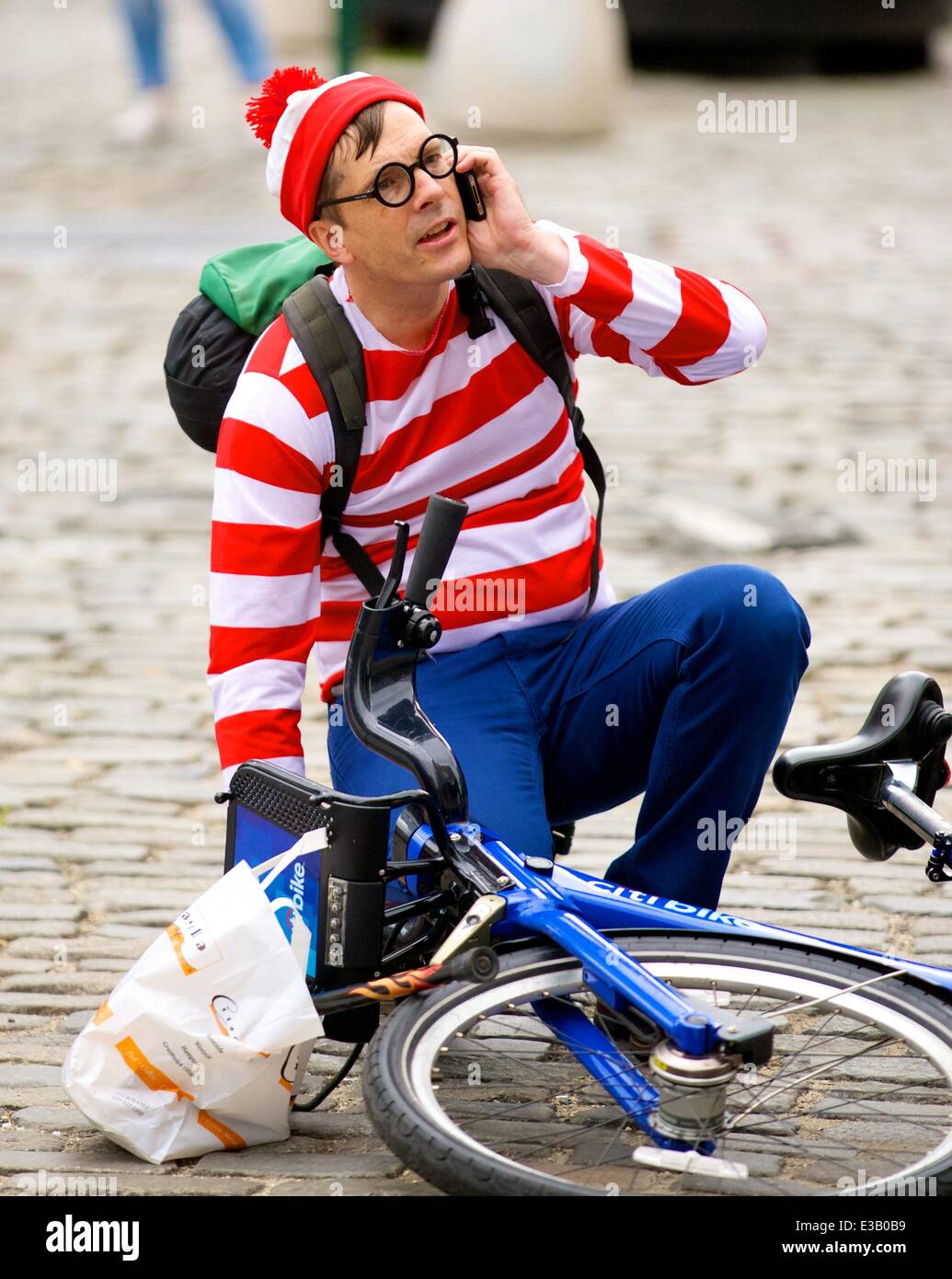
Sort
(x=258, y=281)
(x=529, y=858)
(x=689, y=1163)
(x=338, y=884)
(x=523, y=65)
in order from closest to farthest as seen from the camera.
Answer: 1. (x=689, y=1163)
2. (x=338, y=884)
3. (x=529, y=858)
4. (x=258, y=281)
5. (x=523, y=65)

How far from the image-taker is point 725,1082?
7.50ft

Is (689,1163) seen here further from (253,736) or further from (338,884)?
(253,736)

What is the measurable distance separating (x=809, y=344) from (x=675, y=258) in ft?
3.37

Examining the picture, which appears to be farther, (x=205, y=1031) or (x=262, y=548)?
(x=262, y=548)

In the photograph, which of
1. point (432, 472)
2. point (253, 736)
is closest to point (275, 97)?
point (432, 472)

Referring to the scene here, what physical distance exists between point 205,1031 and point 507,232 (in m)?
1.27

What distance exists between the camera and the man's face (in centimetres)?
289

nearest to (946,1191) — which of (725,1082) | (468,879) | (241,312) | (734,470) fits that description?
(725,1082)

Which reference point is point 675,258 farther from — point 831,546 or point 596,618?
point 596,618

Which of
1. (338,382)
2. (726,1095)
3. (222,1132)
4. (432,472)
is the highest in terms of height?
(338,382)

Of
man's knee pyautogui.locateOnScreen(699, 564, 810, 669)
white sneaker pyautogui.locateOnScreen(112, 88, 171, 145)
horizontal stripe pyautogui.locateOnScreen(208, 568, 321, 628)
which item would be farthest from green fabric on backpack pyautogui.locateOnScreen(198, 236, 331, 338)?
white sneaker pyautogui.locateOnScreen(112, 88, 171, 145)

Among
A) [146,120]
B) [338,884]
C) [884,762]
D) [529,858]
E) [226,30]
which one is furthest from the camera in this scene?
[146,120]

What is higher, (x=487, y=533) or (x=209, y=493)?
(x=487, y=533)

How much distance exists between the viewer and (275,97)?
3.00 metres
